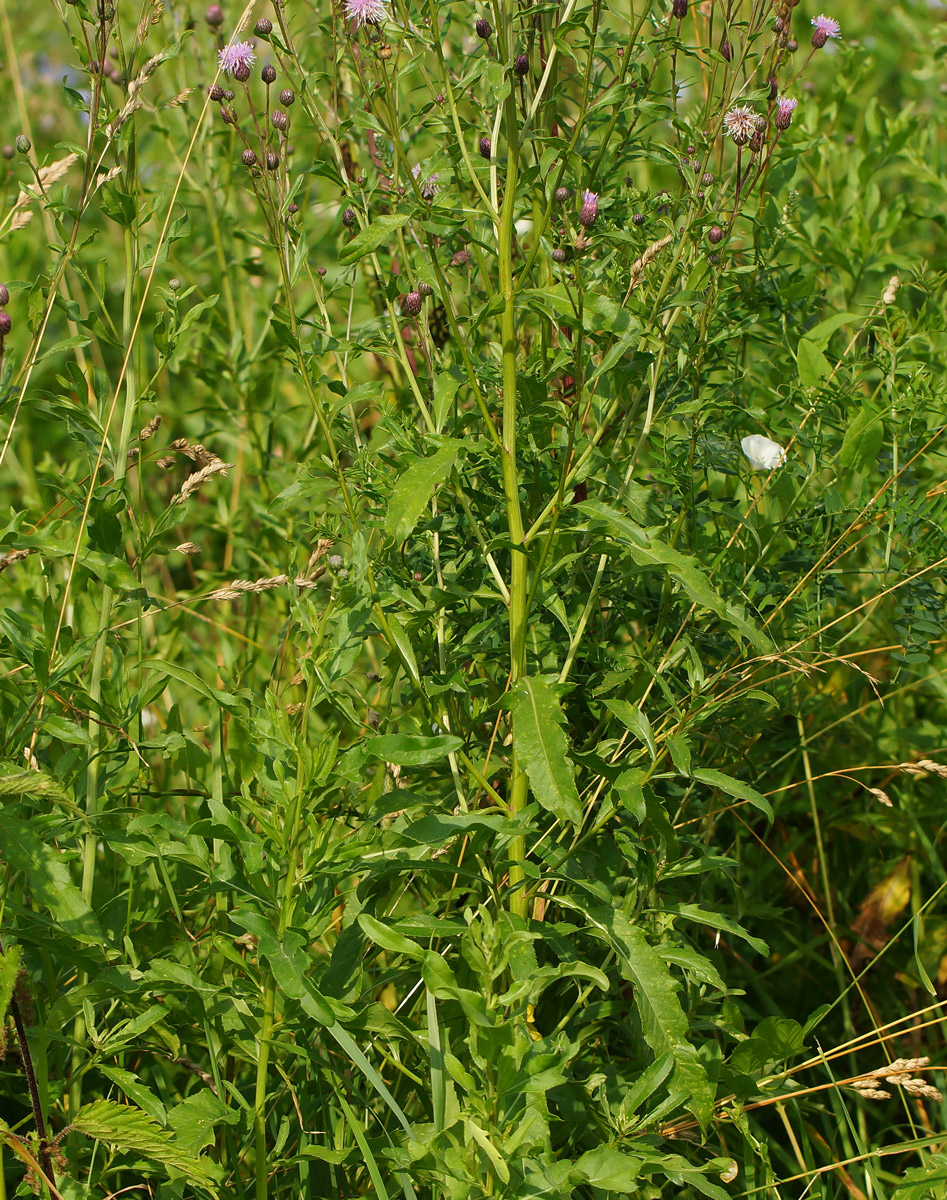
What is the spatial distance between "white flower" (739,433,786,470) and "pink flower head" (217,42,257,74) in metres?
1.14

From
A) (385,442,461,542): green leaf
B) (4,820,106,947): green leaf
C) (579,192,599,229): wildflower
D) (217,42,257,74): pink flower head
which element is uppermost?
(217,42,257,74): pink flower head

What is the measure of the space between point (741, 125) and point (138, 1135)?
1773 mm

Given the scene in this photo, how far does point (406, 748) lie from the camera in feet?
5.10

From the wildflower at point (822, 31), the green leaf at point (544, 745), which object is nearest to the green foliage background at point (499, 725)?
the green leaf at point (544, 745)

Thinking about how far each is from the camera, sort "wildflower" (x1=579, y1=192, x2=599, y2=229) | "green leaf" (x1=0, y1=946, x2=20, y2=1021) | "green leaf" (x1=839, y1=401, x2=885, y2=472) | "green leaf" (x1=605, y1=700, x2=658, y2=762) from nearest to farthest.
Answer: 1. "green leaf" (x1=0, y1=946, x2=20, y2=1021)
2. "green leaf" (x1=605, y1=700, x2=658, y2=762)
3. "wildflower" (x1=579, y1=192, x2=599, y2=229)
4. "green leaf" (x1=839, y1=401, x2=885, y2=472)

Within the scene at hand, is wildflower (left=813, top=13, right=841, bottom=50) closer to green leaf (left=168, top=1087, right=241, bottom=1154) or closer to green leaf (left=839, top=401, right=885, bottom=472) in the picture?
green leaf (left=839, top=401, right=885, bottom=472)

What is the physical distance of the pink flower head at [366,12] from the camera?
1.84 metres

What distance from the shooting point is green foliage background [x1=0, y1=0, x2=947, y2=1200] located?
1.56 meters

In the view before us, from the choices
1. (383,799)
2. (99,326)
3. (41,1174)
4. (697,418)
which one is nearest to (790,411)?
(697,418)

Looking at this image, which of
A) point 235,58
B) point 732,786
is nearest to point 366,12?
point 235,58

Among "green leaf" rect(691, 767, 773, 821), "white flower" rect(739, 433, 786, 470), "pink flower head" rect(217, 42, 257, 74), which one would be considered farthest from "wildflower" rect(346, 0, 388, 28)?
"green leaf" rect(691, 767, 773, 821)

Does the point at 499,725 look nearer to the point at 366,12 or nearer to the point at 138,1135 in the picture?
the point at 138,1135

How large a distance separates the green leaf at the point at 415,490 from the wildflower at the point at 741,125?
782 millimetres

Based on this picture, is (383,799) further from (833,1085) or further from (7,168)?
(7,168)
